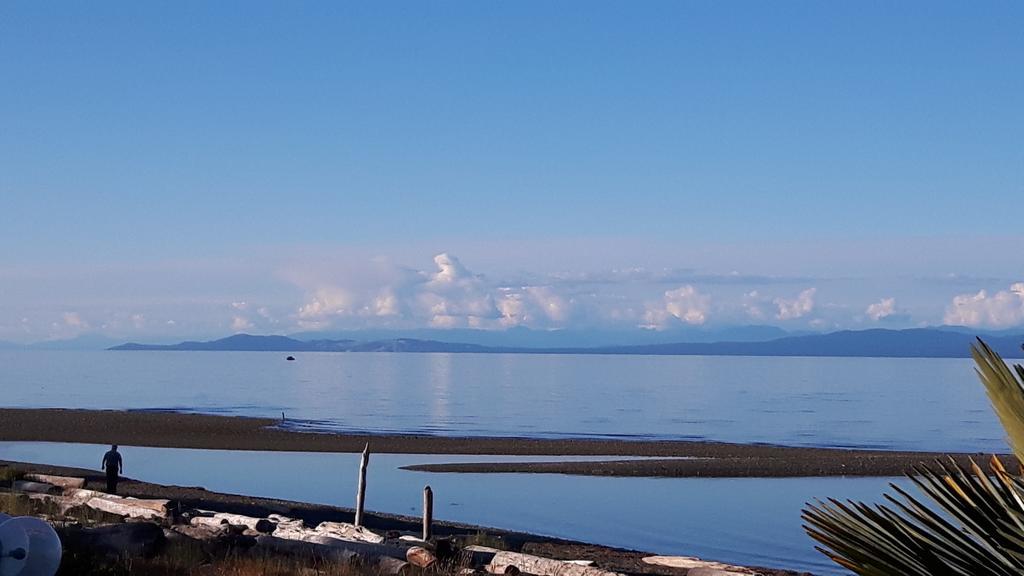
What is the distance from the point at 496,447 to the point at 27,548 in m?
41.9

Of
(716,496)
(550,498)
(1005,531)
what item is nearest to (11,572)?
(1005,531)

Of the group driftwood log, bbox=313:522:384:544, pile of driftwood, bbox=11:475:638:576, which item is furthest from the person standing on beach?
driftwood log, bbox=313:522:384:544

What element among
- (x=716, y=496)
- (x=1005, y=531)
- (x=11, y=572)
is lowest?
(x=716, y=496)

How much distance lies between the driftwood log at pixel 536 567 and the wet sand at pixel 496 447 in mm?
23796

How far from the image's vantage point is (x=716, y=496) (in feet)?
116

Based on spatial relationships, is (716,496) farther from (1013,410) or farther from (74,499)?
(1013,410)

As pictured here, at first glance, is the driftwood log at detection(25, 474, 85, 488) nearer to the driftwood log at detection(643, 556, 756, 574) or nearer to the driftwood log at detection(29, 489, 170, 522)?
the driftwood log at detection(29, 489, 170, 522)

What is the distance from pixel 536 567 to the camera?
600 inches

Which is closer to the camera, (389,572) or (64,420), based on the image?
(389,572)

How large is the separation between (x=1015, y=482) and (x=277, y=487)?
1286 inches

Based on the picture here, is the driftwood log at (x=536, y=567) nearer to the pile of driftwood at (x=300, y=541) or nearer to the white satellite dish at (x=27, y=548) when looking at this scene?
the pile of driftwood at (x=300, y=541)

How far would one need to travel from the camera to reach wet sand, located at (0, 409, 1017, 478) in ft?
139

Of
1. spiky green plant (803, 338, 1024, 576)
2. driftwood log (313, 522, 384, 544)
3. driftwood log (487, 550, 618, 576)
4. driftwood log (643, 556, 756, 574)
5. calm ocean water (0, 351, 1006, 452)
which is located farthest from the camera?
calm ocean water (0, 351, 1006, 452)

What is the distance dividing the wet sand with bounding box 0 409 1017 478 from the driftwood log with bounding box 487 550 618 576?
2380 cm
